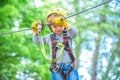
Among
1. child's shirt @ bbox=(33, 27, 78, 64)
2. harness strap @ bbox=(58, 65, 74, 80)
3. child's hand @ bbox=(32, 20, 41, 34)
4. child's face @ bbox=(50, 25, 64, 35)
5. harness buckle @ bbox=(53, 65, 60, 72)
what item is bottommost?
harness strap @ bbox=(58, 65, 74, 80)

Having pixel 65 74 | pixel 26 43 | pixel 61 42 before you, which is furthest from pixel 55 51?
pixel 26 43

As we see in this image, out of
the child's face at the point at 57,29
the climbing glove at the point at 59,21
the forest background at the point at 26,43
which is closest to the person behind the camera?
the climbing glove at the point at 59,21

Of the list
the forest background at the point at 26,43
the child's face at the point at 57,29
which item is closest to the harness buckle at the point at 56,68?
the child's face at the point at 57,29

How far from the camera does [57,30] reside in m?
2.59

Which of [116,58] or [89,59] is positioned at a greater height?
[89,59]

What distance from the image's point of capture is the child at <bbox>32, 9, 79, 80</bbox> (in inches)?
98.1

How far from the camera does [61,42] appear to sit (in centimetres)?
257

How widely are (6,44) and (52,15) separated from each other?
13.6 ft

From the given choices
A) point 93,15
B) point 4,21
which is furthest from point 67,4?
point 4,21

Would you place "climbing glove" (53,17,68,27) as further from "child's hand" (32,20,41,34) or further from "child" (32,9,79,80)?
"child's hand" (32,20,41,34)

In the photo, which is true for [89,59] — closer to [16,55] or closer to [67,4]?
[67,4]

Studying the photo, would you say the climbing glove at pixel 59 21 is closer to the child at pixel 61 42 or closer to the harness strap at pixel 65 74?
the child at pixel 61 42

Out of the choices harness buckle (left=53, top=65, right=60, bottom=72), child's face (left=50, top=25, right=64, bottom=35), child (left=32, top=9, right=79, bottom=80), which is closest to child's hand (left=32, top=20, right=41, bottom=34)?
child (left=32, top=9, right=79, bottom=80)

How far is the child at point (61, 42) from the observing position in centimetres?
249
